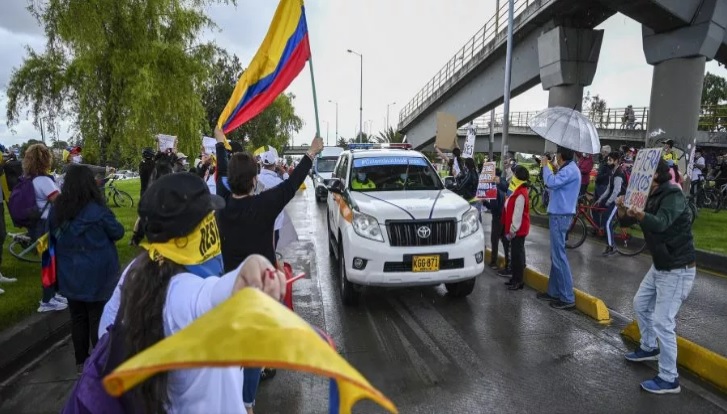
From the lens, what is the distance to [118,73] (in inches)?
474

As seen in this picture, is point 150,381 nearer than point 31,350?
Yes

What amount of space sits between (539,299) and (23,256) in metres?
8.19

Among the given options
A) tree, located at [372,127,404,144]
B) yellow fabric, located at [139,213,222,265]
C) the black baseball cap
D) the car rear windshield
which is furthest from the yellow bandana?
tree, located at [372,127,404,144]

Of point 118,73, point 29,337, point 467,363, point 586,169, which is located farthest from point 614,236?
point 118,73

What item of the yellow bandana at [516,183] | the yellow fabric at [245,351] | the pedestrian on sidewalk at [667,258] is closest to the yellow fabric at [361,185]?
the yellow bandana at [516,183]

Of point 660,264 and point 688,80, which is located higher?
point 688,80

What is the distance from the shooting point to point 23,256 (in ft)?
25.1

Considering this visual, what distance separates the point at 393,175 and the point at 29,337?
5014mm

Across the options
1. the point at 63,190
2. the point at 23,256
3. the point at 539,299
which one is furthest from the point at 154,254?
the point at 23,256

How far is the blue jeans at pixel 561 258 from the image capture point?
5809 mm

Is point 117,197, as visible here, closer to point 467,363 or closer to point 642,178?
point 467,363

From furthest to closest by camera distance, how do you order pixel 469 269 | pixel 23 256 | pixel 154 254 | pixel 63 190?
1. pixel 23 256
2. pixel 469 269
3. pixel 63 190
4. pixel 154 254

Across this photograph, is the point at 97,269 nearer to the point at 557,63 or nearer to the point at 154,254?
the point at 154,254

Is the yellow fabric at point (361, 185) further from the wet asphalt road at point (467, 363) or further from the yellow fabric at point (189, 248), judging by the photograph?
the yellow fabric at point (189, 248)
